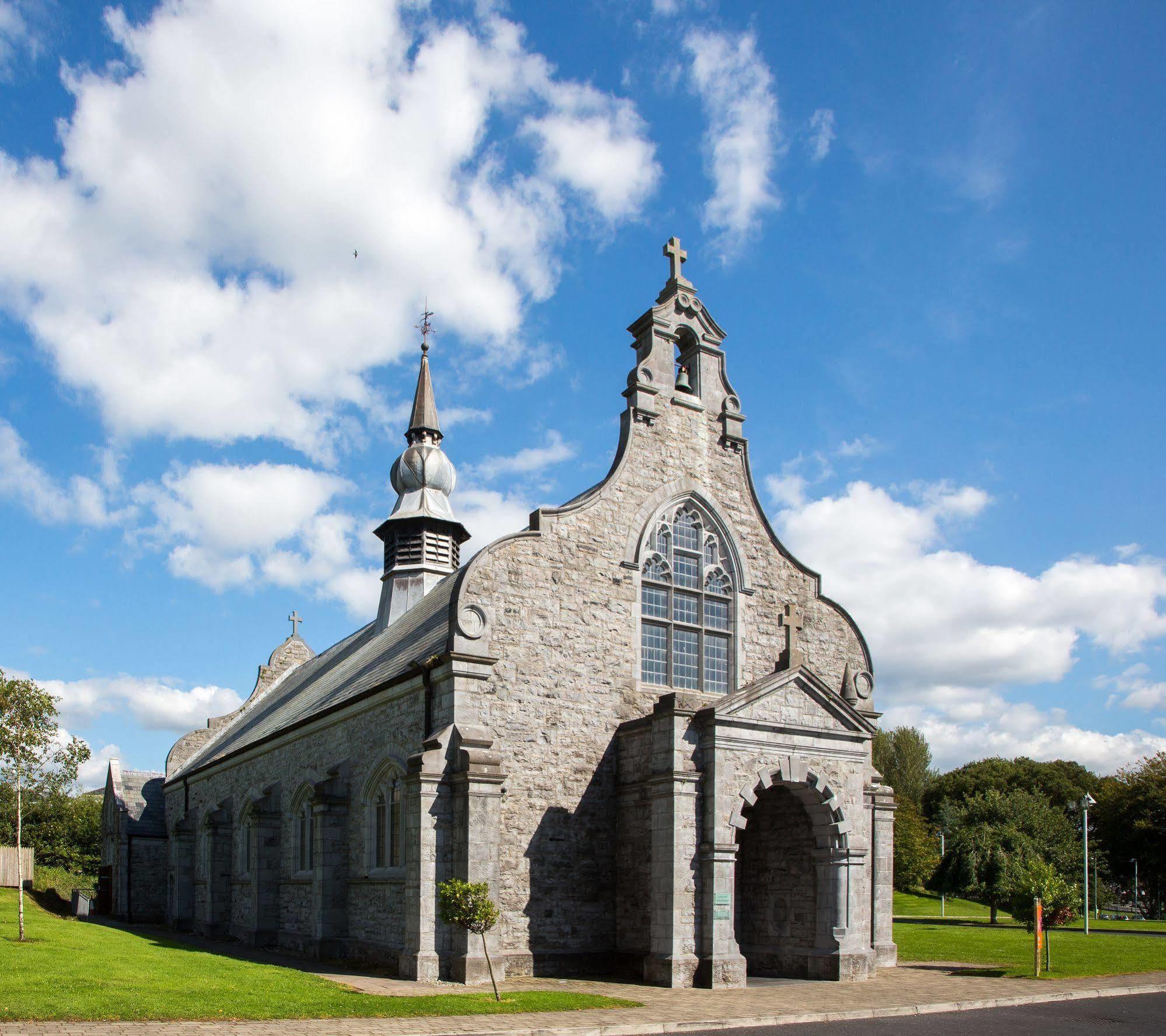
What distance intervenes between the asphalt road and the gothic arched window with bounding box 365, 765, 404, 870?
9028mm

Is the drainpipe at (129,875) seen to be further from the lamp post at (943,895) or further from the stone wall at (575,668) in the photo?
the lamp post at (943,895)

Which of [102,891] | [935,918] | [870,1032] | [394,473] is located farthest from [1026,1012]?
[102,891]

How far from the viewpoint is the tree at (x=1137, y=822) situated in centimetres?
5578

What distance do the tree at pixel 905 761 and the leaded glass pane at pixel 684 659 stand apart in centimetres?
5716

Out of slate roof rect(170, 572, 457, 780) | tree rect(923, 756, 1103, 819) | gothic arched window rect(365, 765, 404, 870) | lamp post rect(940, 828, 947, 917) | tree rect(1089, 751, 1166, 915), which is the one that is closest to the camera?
gothic arched window rect(365, 765, 404, 870)

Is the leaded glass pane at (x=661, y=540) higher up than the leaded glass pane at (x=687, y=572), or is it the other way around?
the leaded glass pane at (x=661, y=540)

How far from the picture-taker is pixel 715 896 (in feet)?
56.0

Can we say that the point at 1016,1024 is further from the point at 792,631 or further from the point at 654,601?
the point at 654,601

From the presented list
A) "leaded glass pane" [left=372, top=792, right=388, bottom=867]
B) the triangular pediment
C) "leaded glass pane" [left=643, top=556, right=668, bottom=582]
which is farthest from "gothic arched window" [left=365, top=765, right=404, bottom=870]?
the triangular pediment

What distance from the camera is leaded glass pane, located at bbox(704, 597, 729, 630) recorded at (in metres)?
22.1

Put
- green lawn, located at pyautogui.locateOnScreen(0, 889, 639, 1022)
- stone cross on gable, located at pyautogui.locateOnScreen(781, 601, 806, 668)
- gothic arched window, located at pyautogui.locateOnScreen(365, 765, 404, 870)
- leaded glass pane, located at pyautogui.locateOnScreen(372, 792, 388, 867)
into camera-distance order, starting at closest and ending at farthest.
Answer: green lawn, located at pyautogui.locateOnScreen(0, 889, 639, 1022) → gothic arched window, located at pyautogui.locateOnScreen(365, 765, 404, 870) → stone cross on gable, located at pyautogui.locateOnScreen(781, 601, 806, 668) → leaded glass pane, located at pyautogui.locateOnScreen(372, 792, 388, 867)

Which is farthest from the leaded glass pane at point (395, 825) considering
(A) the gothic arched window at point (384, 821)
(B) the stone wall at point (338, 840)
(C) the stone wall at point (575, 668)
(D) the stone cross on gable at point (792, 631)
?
(D) the stone cross on gable at point (792, 631)

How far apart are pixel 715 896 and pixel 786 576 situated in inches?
343

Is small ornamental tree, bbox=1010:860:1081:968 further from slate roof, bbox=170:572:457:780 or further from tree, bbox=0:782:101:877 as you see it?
tree, bbox=0:782:101:877
